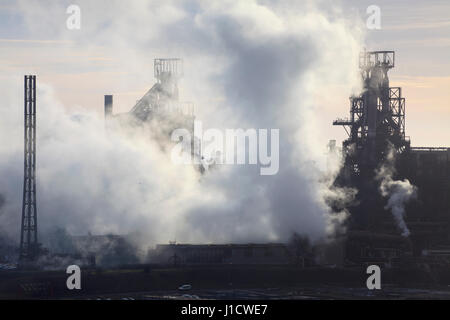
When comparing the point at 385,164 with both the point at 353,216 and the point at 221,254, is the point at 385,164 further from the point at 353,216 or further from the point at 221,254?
the point at 221,254

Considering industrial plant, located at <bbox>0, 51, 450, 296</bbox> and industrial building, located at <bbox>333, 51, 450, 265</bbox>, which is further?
industrial building, located at <bbox>333, 51, 450, 265</bbox>

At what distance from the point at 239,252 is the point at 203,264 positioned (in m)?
→ 4.06

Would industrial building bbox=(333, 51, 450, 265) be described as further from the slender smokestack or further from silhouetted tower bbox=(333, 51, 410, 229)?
the slender smokestack

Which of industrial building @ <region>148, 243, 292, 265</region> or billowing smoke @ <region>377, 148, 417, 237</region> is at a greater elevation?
billowing smoke @ <region>377, 148, 417, 237</region>

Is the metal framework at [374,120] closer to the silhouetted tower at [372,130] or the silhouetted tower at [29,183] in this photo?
the silhouetted tower at [372,130]

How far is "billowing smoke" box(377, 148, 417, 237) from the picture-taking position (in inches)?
4035

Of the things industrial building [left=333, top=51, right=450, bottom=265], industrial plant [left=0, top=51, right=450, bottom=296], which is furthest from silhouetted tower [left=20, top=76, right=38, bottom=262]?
industrial building [left=333, top=51, right=450, bottom=265]

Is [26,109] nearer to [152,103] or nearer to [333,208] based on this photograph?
[152,103]

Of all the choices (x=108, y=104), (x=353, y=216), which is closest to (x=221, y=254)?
(x=353, y=216)

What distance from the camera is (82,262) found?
3526 inches

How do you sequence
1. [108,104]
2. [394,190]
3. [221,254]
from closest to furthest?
1. [221,254]
2. [394,190]
3. [108,104]

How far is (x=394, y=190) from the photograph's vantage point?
346 ft
